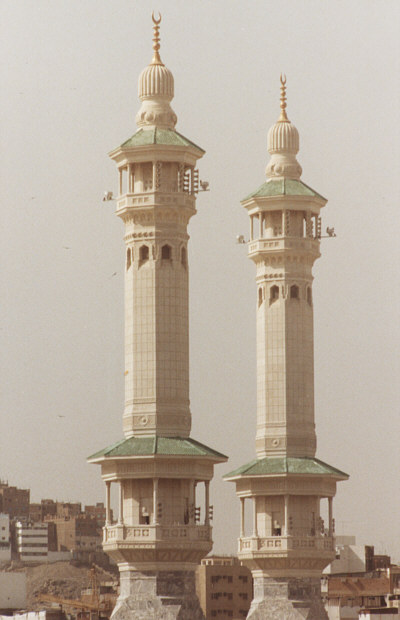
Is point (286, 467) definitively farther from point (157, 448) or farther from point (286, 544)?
point (157, 448)

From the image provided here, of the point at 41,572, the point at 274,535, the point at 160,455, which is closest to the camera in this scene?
the point at 160,455

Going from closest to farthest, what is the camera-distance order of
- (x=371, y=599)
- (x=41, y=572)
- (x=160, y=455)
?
(x=160, y=455) → (x=371, y=599) → (x=41, y=572)

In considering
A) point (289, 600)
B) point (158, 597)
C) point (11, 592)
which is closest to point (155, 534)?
point (158, 597)

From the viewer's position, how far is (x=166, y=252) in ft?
220

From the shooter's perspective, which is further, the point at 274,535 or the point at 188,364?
the point at 274,535

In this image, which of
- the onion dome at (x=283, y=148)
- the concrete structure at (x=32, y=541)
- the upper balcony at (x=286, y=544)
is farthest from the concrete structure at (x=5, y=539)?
the upper balcony at (x=286, y=544)

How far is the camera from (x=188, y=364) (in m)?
66.9

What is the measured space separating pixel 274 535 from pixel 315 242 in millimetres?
13881

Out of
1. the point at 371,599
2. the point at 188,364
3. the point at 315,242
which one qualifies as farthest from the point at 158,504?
the point at 371,599

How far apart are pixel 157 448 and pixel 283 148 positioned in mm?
21275

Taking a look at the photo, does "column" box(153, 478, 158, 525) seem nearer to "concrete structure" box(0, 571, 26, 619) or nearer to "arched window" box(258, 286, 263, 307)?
"arched window" box(258, 286, 263, 307)

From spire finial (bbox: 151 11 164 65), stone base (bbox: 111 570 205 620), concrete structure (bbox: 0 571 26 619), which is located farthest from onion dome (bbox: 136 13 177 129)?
concrete structure (bbox: 0 571 26 619)

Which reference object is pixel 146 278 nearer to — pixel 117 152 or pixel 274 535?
pixel 117 152

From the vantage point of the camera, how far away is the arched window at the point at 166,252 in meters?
66.9
